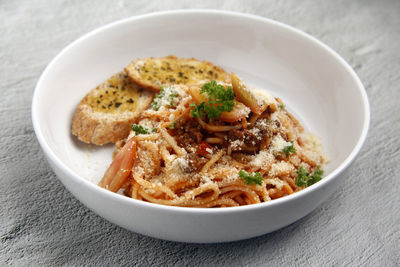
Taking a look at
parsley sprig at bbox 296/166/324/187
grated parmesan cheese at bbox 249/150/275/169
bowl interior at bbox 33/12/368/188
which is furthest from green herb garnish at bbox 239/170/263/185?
bowl interior at bbox 33/12/368/188

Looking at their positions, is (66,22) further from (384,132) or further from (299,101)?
(384,132)

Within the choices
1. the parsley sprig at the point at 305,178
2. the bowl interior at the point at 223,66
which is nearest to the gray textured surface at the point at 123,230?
the parsley sprig at the point at 305,178

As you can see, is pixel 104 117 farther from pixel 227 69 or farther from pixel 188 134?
pixel 227 69

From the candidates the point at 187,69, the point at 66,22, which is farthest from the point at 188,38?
the point at 66,22

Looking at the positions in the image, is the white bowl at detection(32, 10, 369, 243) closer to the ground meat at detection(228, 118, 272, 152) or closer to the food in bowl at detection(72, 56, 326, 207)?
the food in bowl at detection(72, 56, 326, 207)

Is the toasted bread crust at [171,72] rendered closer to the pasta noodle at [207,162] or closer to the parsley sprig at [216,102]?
the pasta noodle at [207,162]

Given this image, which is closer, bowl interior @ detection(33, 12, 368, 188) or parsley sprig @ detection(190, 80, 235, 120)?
parsley sprig @ detection(190, 80, 235, 120)
